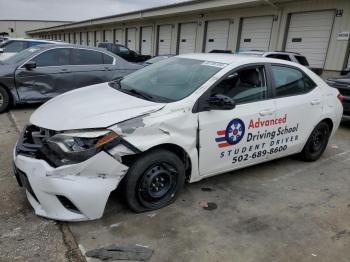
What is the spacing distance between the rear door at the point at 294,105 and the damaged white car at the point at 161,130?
0.05 feet

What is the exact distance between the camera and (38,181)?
277 cm

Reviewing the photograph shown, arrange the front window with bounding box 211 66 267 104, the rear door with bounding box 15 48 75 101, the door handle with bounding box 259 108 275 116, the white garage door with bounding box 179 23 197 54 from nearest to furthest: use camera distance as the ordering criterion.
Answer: the front window with bounding box 211 66 267 104, the door handle with bounding box 259 108 275 116, the rear door with bounding box 15 48 75 101, the white garage door with bounding box 179 23 197 54

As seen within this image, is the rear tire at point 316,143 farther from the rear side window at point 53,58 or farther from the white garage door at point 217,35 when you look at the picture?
the white garage door at point 217,35

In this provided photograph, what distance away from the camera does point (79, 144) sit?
2.82 m

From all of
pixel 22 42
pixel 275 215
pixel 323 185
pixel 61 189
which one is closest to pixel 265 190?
pixel 275 215

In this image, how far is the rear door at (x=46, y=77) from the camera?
22.8ft

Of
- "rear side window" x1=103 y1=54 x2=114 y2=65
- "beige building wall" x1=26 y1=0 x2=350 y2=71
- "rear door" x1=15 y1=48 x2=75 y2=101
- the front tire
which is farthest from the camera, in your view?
"beige building wall" x1=26 y1=0 x2=350 y2=71

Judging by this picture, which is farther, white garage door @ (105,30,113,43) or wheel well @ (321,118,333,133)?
white garage door @ (105,30,113,43)

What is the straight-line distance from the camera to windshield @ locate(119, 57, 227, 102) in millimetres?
3486

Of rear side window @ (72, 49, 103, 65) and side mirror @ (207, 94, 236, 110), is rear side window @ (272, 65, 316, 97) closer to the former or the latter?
side mirror @ (207, 94, 236, 110)

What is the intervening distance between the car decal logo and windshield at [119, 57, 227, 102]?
0.55 m

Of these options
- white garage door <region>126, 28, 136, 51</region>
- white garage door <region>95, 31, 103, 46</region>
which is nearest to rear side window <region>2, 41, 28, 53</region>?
white garage door <region>126, 28, 136, 51</region>

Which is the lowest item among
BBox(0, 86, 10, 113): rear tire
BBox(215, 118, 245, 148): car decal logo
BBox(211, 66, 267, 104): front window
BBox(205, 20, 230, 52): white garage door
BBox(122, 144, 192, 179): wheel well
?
BBox(0, 86, 10, 113): rear tire

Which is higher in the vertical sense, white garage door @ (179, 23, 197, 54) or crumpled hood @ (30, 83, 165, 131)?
white garage door @ (179, 23, 197, 54)
